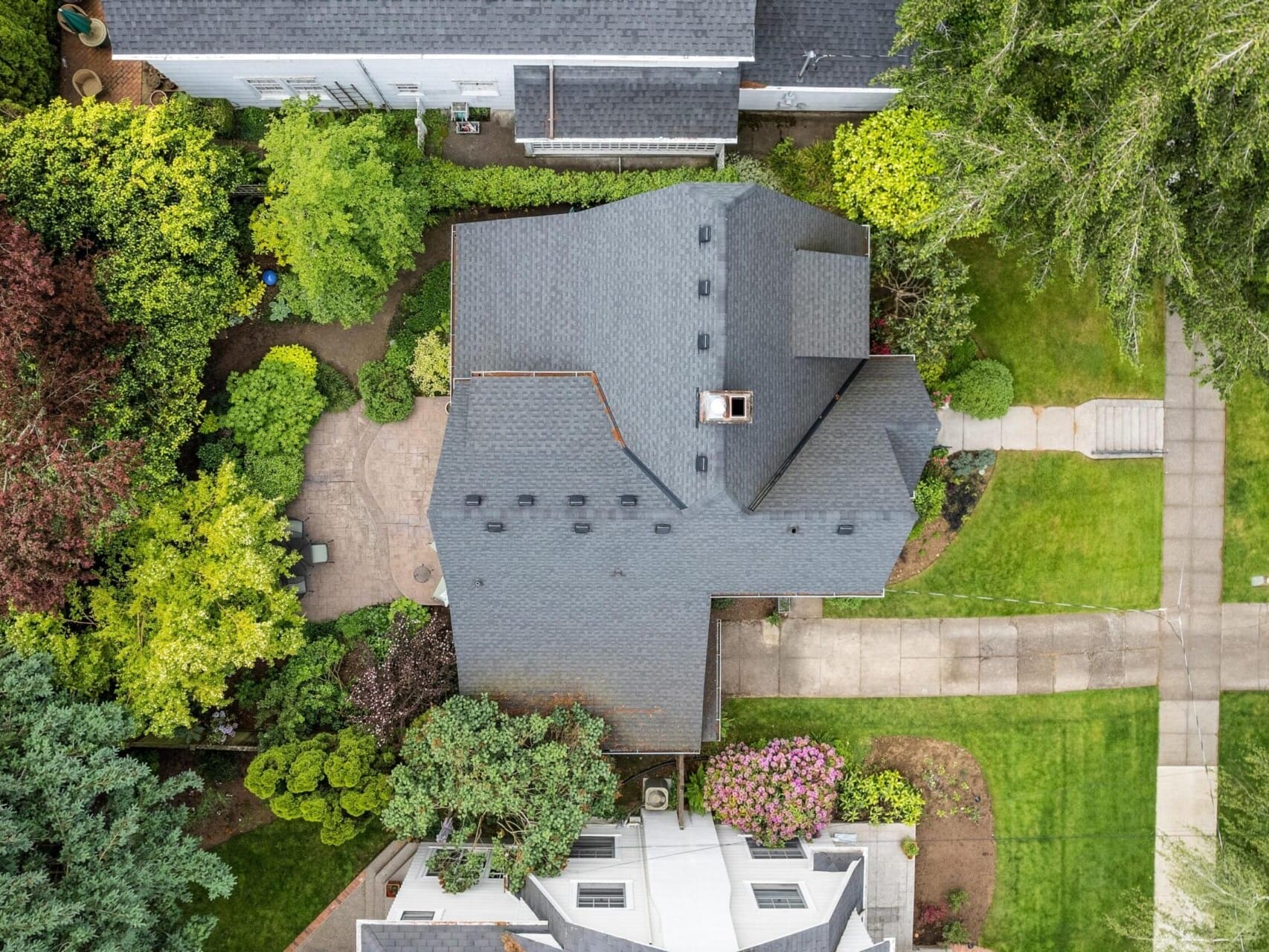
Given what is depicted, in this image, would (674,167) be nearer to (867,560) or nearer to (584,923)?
(867,560)

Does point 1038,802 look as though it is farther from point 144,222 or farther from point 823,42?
point 144,222

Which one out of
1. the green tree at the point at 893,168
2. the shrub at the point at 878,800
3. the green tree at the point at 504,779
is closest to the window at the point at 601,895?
the green tree at the point at 504,779

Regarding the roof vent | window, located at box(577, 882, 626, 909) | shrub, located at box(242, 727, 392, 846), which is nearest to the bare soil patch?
window, located at box(577, 882, 626, 909)

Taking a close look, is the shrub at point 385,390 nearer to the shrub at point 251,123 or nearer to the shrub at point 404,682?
the shrub at point 404,682

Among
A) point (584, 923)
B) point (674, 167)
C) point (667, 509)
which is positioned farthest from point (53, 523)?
point (674, 167)

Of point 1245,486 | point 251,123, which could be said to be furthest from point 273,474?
point 1245,486
